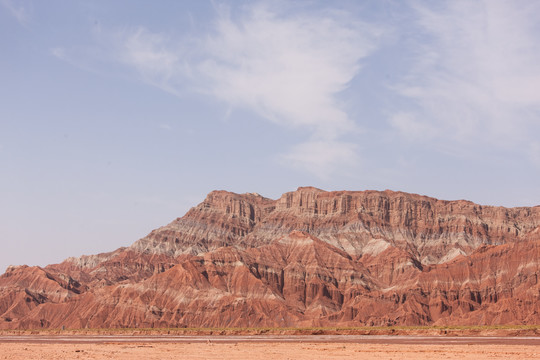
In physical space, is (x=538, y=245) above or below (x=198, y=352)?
above

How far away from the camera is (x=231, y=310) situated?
197625 mm

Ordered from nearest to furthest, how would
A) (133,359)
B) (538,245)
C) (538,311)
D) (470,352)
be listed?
(133,359), (470,352), (538,311), (538,245)

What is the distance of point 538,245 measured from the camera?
196 metres

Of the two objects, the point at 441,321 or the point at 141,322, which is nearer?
the point at 441,321

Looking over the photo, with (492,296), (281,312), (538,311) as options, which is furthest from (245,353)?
(492,296)

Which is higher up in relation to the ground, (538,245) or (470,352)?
(538,245)

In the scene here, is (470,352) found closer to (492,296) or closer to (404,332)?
(404,332)

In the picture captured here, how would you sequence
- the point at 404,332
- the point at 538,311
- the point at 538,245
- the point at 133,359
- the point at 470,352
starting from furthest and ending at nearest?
the point at 538,245
the point at 538,311
the point at 404,332
the point at 470,352
the point at 133,359

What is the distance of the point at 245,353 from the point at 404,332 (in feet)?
169

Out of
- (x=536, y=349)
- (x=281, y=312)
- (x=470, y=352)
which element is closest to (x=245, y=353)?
(x=470, y=352)

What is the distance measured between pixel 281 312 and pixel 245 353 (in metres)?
138

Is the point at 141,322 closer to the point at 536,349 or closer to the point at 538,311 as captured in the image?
the point at 538,311

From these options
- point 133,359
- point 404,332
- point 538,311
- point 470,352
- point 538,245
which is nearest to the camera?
point 133,359

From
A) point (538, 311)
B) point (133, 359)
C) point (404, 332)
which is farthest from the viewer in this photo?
point (538, 311)
